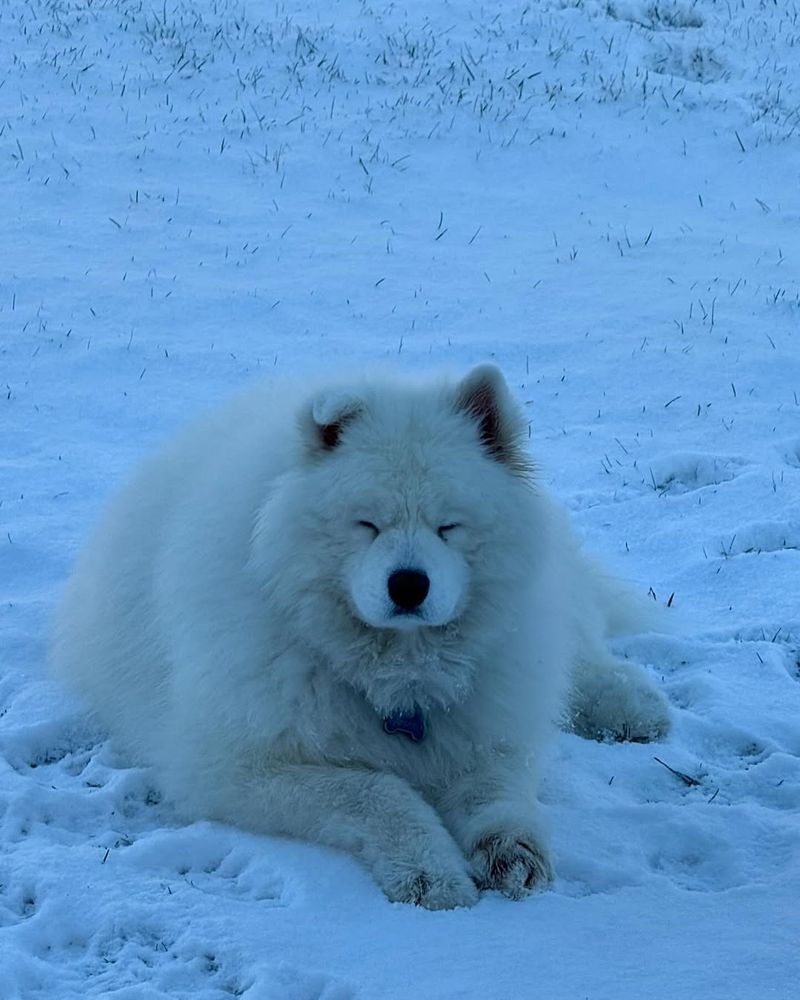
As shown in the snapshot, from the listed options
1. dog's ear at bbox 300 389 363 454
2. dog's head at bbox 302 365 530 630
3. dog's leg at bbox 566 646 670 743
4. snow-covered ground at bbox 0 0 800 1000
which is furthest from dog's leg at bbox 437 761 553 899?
dog's ear at bbox 300 389 363 454

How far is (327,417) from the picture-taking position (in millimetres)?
3869

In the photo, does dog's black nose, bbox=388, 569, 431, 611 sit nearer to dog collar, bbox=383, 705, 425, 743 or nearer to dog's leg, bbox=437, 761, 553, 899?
dog collar, bbox=383, 705, 425, 743

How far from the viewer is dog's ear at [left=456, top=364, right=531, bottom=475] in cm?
401

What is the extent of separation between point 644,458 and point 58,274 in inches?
191

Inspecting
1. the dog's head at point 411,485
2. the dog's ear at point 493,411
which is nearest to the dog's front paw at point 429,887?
the dog's head at point 411,485

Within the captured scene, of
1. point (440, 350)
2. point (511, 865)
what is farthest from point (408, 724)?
point (440, 350)

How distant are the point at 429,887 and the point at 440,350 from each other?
19.8 ft

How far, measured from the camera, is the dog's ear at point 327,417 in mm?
3861

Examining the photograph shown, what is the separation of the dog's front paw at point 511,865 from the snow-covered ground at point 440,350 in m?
0.08

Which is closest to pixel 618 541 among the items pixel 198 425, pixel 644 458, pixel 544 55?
pixel 644 458

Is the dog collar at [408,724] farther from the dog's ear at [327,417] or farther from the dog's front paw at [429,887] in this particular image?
the dog's ear at [327,417]

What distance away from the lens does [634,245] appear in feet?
36.4

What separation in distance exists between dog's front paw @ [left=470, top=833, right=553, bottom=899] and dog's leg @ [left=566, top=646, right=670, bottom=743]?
3.61 feet

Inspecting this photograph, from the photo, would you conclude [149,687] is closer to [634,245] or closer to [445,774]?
[445,774]
